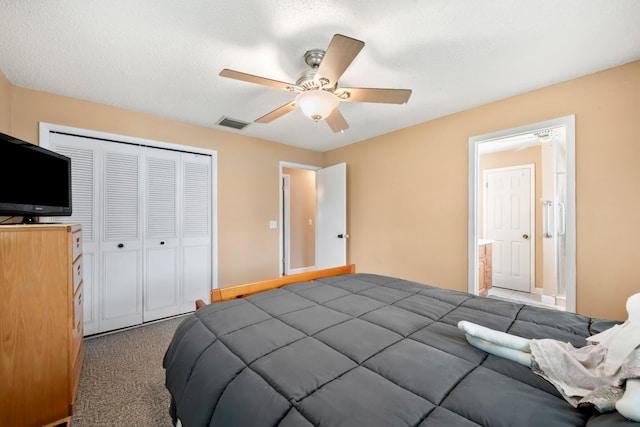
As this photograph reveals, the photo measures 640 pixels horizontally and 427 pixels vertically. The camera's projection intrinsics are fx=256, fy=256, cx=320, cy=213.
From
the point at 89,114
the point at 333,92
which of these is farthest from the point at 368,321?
the point at 89,114

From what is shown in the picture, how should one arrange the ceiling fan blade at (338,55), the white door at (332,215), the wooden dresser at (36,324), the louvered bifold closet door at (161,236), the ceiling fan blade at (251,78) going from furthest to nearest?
1. the white door at (332,215)
2. the louvered bifold closet door at (161,236)
3. the ceiling fan blade at (251,78)
4. the wooden dresser at (36,324)
5. the ceiling fan blade at (338,55)

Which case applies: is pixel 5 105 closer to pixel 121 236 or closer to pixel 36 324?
pixel 121 236

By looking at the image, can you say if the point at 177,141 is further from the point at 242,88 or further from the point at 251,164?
the point at 242,88

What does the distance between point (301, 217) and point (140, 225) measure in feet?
10.7

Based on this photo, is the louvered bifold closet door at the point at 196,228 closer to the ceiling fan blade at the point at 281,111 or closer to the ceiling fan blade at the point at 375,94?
the ceiling fan blade at the point at 281,111

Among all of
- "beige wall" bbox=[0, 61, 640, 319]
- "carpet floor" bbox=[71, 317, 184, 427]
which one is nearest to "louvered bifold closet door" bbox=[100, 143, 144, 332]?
"carpet floor" bbox=[71, 317, 184, 427]

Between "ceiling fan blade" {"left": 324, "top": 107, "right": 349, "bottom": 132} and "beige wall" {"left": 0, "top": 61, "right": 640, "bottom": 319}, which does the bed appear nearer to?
"beige wall" {"left": 0, "top": 61, "right": 640, "bottom": 319}

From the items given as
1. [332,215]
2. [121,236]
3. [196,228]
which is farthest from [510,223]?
[121,236]

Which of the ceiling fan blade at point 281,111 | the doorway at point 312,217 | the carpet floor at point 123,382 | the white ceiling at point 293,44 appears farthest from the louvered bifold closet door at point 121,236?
the doorway at point 312,217

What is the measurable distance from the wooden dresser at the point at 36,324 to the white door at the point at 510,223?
5336mm

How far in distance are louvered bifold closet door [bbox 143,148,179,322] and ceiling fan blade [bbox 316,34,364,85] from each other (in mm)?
2372

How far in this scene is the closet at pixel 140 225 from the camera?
258 centimetres

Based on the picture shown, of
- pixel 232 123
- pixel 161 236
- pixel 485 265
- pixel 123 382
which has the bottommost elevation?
pixel 123 382

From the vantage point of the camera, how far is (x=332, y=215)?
419 centimetres
